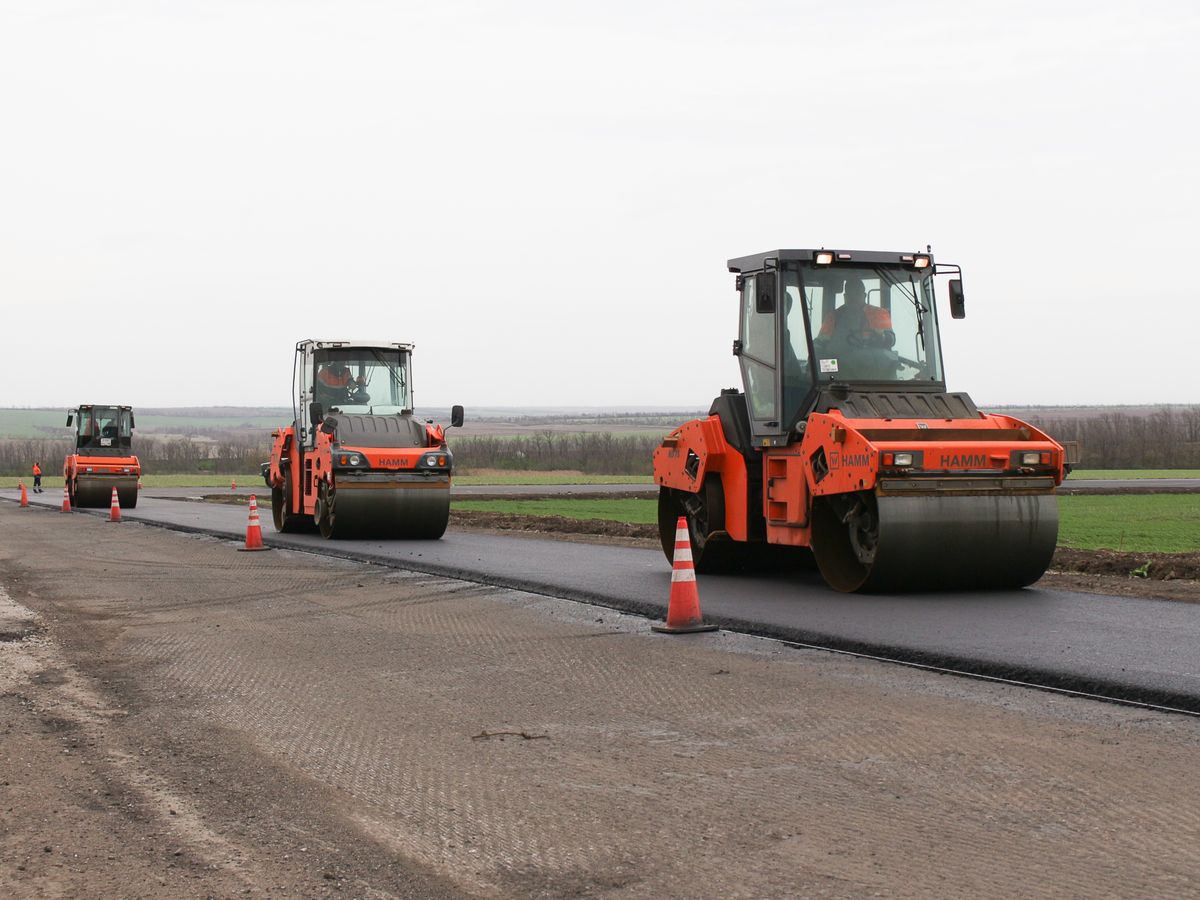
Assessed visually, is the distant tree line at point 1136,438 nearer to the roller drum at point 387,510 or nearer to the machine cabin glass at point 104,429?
the machine cabin glass at point 104,429

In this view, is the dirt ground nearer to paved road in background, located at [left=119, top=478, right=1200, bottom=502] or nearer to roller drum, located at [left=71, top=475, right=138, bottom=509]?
roller drum, located at [left=71, top=475, right=138, bottom=509]

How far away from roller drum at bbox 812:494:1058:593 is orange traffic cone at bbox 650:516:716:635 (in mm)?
1866

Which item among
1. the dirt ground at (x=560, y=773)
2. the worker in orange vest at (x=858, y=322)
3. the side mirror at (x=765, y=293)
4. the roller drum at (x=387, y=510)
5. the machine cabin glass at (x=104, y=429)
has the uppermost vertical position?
the side mirror at (x=765, y=293)

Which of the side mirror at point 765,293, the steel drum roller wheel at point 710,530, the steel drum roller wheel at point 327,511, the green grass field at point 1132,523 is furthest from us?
the green grass field at point 1132,523

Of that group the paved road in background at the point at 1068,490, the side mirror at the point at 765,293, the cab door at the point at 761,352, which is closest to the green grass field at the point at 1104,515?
the paved road in background at the point at 1068,490

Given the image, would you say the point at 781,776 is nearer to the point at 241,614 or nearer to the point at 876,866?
the point at 876,866

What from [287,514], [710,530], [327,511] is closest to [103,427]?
[287,514]

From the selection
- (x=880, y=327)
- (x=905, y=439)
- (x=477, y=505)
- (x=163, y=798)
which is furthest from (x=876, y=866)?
(x=477, y=505)

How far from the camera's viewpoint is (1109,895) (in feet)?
13.8

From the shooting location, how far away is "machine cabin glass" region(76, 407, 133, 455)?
129 feet

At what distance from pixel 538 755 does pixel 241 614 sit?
6170mm

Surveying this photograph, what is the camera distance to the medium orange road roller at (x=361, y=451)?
2036 centimetres

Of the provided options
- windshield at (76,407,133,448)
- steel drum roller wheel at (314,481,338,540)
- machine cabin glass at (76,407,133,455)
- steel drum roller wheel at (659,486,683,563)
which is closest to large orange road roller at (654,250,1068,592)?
steel drum roller wheel at (659,486,683,563)

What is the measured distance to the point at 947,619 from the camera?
1035cm
